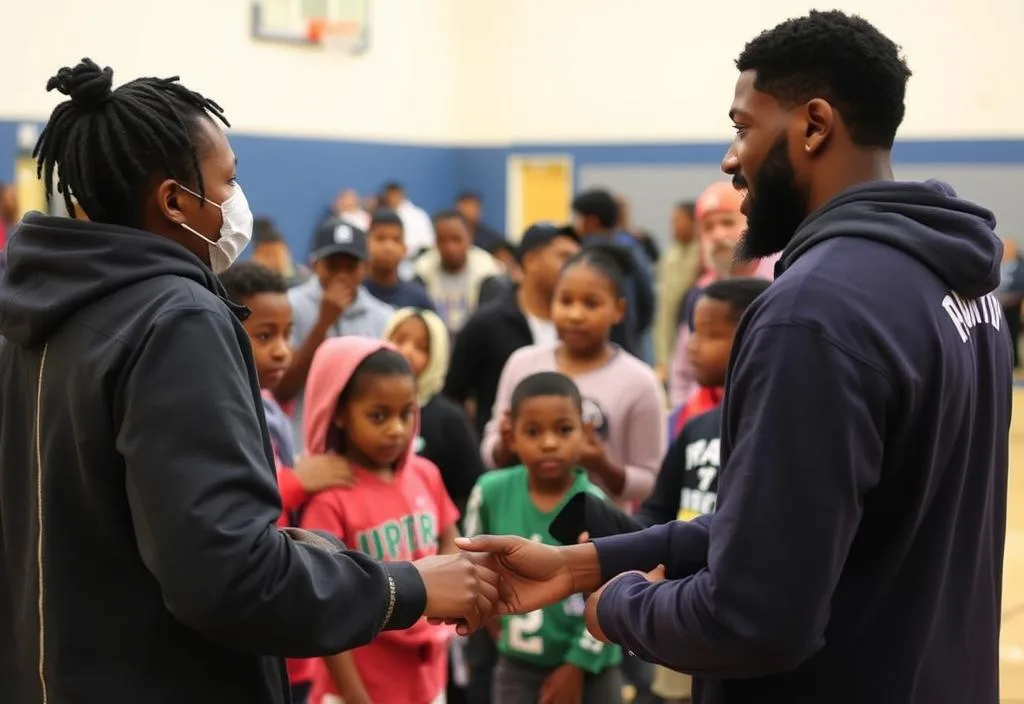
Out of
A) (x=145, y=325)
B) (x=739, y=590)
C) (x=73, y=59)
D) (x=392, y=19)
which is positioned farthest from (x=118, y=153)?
(x=392, y=19)

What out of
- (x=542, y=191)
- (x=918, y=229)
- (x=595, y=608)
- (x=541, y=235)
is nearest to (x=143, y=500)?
(x=595, y=608)

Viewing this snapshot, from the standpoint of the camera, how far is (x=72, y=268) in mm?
2061

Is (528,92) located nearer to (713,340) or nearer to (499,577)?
(713,340)

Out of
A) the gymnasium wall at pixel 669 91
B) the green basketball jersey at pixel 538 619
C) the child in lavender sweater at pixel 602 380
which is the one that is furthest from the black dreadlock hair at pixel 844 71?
the gymnasium wall at pixel 669 91

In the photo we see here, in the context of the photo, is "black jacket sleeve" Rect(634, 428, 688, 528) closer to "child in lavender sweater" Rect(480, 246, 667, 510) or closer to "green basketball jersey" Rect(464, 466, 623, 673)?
"green basketball jersey" Rect(464, 466, 623, 673)

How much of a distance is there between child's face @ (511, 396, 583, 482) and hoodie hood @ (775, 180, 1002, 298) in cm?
193

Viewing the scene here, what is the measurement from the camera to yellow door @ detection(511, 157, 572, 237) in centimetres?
1889

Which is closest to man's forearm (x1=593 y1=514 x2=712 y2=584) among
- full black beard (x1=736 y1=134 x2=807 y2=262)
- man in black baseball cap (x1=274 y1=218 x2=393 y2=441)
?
full black beard (x1=736 y1=134 x2=807 y2=262)

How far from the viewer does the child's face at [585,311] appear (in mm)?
4699

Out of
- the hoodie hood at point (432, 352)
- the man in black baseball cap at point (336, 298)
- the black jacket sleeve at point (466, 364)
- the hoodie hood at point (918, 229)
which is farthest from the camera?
the black jacket sleeve at point (466, 364)

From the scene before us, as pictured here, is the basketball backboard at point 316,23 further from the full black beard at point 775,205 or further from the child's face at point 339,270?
the full black beard at point 775,205

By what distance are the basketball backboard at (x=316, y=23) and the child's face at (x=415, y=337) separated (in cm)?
1047

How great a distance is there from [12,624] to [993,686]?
1.68 metres

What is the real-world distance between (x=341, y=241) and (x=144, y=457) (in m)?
4.23
